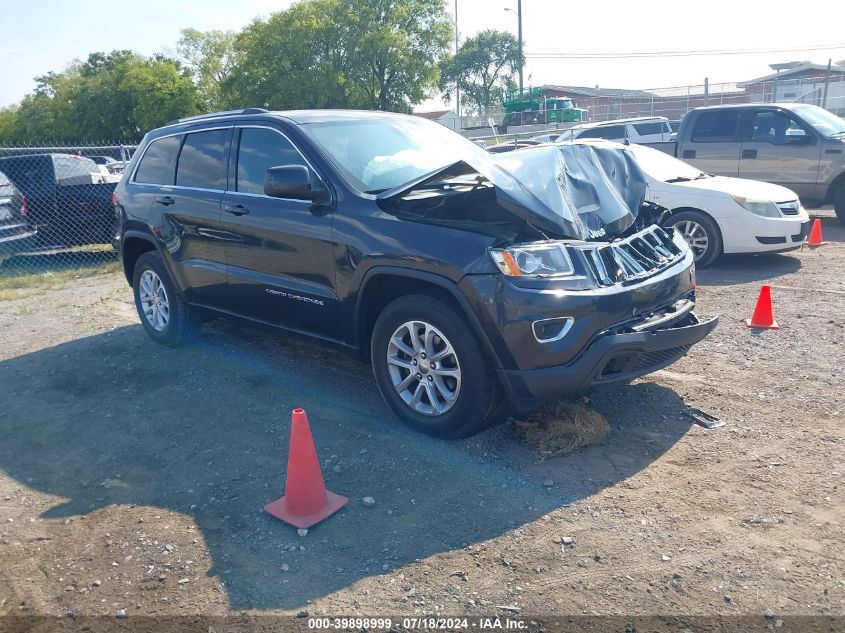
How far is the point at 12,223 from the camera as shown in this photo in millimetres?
10602

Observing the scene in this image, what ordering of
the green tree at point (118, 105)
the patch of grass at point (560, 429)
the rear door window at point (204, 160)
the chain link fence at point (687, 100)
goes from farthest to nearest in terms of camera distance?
the green tree at point (118, 105) < the chain link fence at point (687, 100) < the rear door window at point (204, 160) < the patch of grass at point (560, 429)

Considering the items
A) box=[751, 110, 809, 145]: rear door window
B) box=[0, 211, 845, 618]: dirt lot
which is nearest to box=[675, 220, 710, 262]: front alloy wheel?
box=[0, 211, 845, 618]: dirt lot

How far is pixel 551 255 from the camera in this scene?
3.93m

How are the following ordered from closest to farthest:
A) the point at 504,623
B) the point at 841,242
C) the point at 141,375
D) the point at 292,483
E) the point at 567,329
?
the point at 504,623
the point at 292,483
the point at 567,329
the point at 141,375
the point at 841,242

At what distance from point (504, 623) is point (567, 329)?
1.58 m

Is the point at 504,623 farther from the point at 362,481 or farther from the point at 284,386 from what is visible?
the point at 284,386

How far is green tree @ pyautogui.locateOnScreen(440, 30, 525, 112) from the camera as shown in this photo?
78.2 meters

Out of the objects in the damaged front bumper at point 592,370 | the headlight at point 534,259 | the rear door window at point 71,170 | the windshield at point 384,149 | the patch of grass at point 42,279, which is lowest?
the patch of grass at point 42,279

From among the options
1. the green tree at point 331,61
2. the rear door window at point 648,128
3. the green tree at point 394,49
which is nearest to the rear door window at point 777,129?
the rear door window at point 648,128

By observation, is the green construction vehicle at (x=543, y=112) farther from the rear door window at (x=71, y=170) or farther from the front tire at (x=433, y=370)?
the front tire at (x=433, y=370)

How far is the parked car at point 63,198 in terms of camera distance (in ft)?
36.9

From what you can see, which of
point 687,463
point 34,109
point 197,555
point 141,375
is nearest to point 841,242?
point 687,463

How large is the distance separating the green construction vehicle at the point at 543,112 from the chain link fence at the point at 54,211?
87.7 ft

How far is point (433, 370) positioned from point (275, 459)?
42.1 inches
